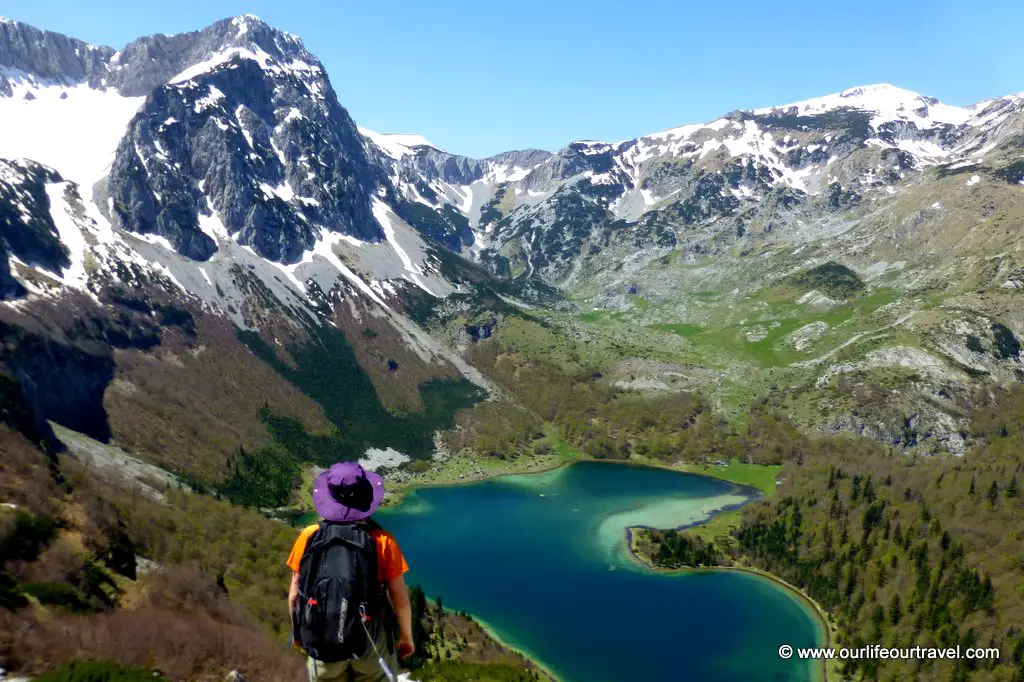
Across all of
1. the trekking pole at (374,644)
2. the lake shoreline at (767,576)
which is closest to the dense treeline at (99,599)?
the trekking pole at (374,644)

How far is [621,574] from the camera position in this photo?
4897 inches

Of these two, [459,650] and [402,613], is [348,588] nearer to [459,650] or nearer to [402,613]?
[402,613]

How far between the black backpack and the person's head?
0.24 metres

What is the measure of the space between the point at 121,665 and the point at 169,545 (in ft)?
160

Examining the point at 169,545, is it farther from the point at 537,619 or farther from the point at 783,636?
the point at 783,636

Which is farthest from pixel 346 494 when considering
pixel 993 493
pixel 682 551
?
pixel 993 493

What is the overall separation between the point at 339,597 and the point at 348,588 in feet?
0.52

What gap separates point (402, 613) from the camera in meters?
8.83

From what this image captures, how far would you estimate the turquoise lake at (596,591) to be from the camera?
93000 millimetres

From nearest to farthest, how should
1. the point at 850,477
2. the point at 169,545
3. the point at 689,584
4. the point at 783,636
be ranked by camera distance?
the point at 169,545 < the point at 783,636 < the point at 689,584 < the point at 850,477

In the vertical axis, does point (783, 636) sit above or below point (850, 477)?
below

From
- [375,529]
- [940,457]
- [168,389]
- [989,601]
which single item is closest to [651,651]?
[989,601]

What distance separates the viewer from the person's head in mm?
8648

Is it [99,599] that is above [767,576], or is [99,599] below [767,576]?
above
